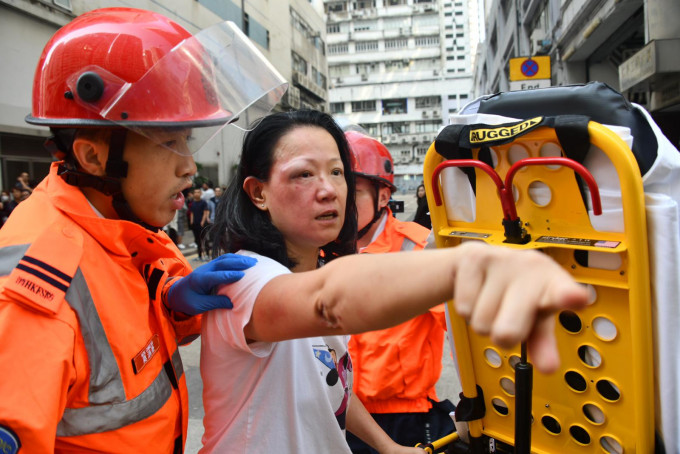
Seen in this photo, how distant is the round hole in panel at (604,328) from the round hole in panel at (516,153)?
0.48 m

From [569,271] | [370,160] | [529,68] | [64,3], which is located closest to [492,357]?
[569,271]

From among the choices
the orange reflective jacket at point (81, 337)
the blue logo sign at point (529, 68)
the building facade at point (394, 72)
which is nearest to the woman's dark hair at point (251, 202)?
the orange reflective jacket at point (81, 337)

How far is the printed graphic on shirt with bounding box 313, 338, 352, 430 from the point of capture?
1.35 metres

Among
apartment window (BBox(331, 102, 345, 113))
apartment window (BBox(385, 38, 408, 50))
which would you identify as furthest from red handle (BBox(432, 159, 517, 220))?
apartment window (BBox(385, 38, 408, 50))

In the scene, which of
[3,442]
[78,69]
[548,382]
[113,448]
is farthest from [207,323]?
[548,382]

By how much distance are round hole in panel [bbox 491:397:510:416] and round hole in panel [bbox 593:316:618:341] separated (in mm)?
476

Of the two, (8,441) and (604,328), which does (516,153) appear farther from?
(8,441)

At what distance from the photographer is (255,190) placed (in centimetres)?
150

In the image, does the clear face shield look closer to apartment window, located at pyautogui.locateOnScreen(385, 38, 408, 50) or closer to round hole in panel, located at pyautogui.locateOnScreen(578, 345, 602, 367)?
round hole in panel, located at pyautogui.locateOnScreen(578, 345, 602, 367)

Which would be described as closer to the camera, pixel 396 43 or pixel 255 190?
pixel 255 190

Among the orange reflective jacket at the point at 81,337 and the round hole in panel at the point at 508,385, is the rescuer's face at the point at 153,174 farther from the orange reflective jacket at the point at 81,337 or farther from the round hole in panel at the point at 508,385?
the round hole in panel at the point at 508,385

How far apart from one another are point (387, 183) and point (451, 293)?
2167 millimetres

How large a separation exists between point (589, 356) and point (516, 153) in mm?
600

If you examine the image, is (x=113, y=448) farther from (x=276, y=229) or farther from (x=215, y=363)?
(x=276, y=229)
